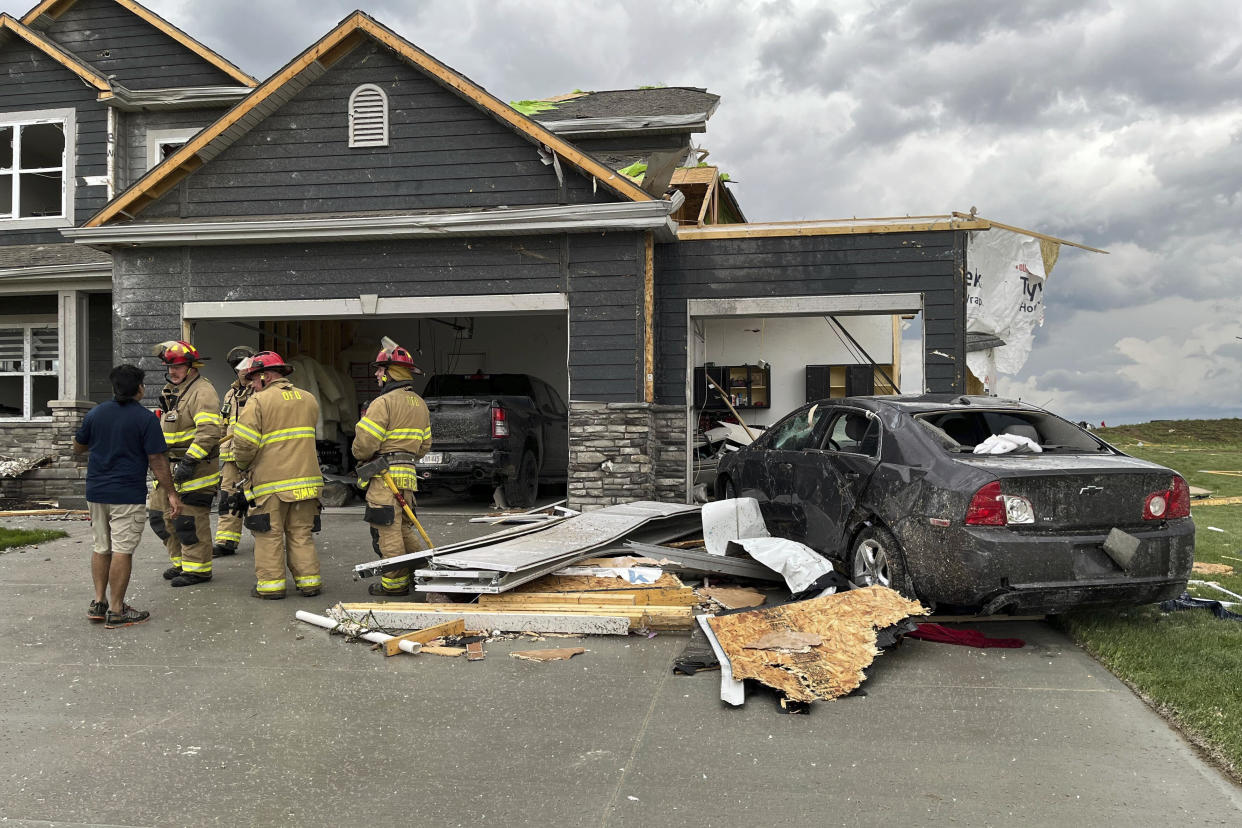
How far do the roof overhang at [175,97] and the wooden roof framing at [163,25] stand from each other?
0.25m

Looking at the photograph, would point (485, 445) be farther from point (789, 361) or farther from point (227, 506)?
point (789, 361)

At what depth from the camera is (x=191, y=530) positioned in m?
7.84

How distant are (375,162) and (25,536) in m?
6.03

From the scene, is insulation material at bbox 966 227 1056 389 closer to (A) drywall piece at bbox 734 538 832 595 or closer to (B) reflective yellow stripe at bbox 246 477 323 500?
(A) drywall piece at bbox 734 538 832 595

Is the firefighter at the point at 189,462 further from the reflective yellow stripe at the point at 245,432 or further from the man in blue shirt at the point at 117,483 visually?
the man in blue shirt at the point at 117,483

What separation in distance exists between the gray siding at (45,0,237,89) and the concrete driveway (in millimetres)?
12695

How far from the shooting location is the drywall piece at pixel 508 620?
20.2 ft

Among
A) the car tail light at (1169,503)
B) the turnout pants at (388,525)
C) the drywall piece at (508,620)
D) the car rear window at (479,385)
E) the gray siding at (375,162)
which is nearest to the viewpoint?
the car tail light at (1169,503)

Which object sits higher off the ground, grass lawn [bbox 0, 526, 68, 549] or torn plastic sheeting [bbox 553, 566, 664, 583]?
torn plastic sheeting [bbox 553, 566, 664, 583]

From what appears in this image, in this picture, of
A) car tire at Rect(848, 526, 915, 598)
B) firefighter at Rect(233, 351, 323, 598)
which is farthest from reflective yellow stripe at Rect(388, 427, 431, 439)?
car tire at Rect(848, 526, 915, 598)

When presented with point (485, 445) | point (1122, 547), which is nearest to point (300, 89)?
point (485, 445)

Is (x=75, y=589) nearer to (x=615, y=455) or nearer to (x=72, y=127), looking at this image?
(x=615, y=455)

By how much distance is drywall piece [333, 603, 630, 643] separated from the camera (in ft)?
20.2

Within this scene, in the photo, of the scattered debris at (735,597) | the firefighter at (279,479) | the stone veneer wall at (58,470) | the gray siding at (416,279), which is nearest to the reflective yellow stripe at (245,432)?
the firefighter at (279,479)
